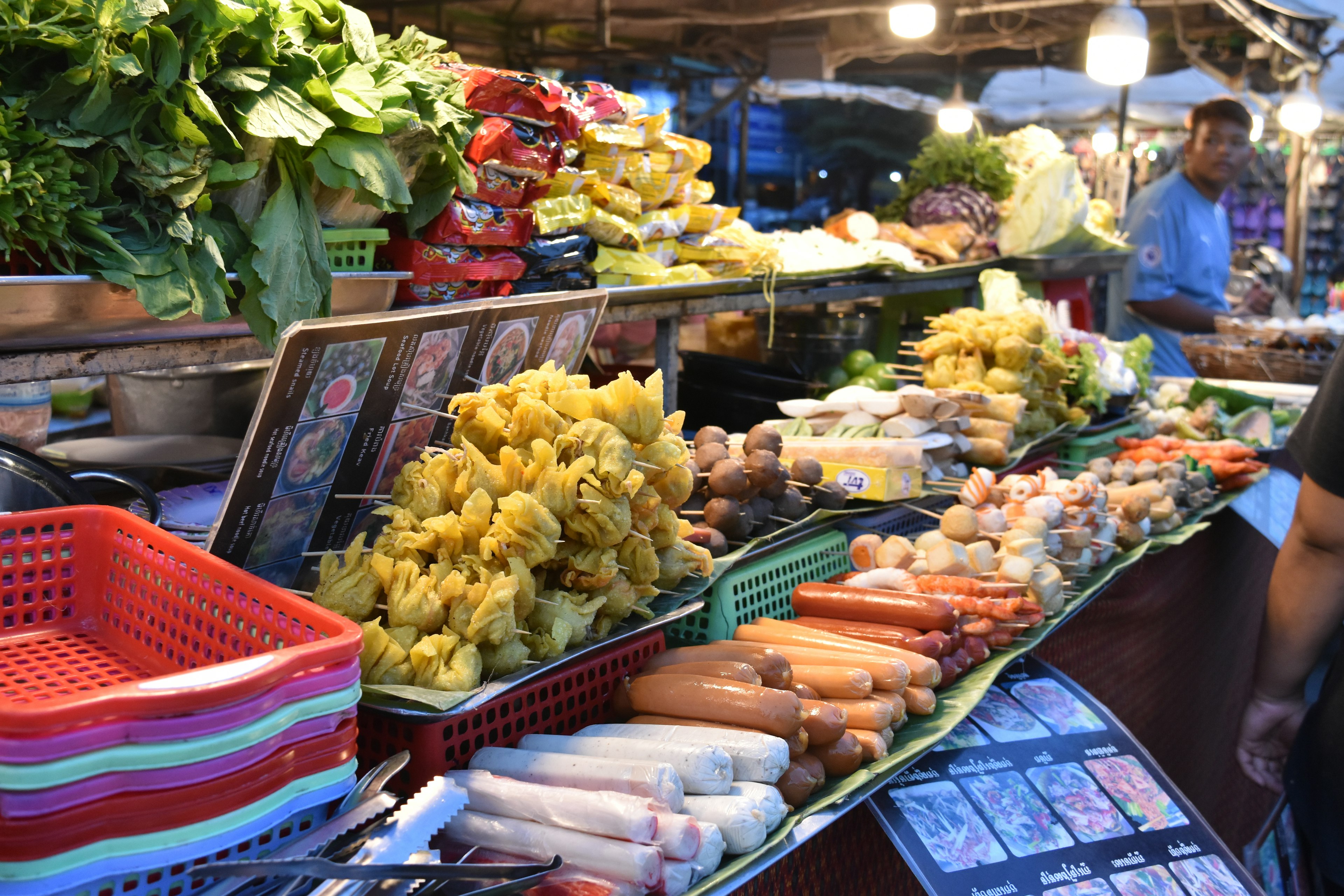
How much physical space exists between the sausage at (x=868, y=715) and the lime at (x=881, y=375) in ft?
8.84

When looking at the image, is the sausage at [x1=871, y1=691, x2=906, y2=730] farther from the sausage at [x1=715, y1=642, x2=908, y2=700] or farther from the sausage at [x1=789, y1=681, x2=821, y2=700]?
the sausage at [x1=789, y1=681, x2=821, y2=700]

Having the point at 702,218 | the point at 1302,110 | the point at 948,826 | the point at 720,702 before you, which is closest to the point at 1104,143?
the point at 1302,110

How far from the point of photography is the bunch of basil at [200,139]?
173 centimetres

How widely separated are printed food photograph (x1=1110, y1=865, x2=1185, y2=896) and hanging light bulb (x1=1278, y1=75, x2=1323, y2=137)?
408 inches

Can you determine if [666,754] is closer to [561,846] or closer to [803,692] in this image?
[561,846]

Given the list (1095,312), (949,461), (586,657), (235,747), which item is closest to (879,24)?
(1095,312)

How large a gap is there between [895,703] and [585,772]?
789mm

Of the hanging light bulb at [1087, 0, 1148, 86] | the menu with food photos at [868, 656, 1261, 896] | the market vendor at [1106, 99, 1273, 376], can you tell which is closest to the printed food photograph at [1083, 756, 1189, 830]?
the menu with food photos at [868, 656, 1261, 896]

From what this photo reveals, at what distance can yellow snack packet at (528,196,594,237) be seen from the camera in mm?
3012

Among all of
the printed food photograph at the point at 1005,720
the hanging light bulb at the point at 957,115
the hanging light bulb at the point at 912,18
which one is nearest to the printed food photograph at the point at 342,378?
the printed food photograph at the point at 1005,720

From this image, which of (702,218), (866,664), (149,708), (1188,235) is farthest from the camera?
(1188,235)

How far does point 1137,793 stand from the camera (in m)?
2.39

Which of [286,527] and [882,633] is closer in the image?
[286,527]

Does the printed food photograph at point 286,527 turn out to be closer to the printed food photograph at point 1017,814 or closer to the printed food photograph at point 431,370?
the printed food photograph at point 431,370
